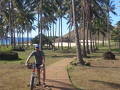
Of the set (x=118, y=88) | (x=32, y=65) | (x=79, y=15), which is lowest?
(x=118, y=88)

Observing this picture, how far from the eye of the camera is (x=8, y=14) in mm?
57125

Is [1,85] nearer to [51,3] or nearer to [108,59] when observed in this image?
[108,59]

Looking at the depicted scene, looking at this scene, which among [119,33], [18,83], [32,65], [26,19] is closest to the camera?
[32,65]

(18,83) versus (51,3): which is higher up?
(51,3)

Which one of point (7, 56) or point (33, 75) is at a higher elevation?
point (7, 56)

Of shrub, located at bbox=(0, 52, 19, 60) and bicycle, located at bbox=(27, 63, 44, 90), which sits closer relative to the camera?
bicycle, located at bbox=(27, 63, 44, 90)

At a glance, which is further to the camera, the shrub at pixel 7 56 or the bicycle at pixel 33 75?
the shrub at pixel 7 56

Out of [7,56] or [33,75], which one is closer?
[33,75]

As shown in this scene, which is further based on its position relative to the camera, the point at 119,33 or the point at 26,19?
the point at 119,33

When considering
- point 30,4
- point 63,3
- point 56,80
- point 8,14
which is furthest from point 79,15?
point 56,80

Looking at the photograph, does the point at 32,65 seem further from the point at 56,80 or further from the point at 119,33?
the point at 119,33

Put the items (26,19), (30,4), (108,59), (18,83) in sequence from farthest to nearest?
(26,19) → (30,4) → (108,59) → (18,83)

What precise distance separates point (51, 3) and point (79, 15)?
4805 mm

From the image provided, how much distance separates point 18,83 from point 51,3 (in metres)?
39.1
